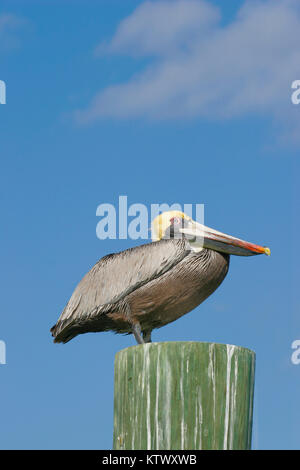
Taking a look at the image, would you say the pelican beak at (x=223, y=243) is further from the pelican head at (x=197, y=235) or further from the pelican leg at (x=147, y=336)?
the pelican leg at (x=147, y=336)

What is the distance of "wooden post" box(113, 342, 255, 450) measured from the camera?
320 inches

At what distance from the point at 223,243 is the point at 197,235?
277mm

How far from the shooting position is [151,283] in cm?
1055

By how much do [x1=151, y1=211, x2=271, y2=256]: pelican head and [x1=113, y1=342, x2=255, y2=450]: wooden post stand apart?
2.16 m

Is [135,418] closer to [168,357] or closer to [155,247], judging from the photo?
[168,357]

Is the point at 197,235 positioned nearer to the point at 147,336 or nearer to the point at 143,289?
the point at 143,289

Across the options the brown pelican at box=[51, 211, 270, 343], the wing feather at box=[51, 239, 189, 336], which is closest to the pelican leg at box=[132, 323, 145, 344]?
the brown pelican at box=[51, 211, 270, 343]

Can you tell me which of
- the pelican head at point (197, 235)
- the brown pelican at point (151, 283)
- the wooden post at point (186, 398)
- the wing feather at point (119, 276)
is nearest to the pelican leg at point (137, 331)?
the brown pelican at point (151, 283)

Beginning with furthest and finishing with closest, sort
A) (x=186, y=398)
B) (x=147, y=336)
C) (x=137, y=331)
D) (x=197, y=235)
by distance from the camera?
(x=147, y=336), (x=197, y=235), (x=137, y=331), (x=186, y=398)

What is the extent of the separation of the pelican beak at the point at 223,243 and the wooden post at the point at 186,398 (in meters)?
2.11

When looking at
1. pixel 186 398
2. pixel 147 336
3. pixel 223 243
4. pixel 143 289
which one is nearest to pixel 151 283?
pixel 143 289
